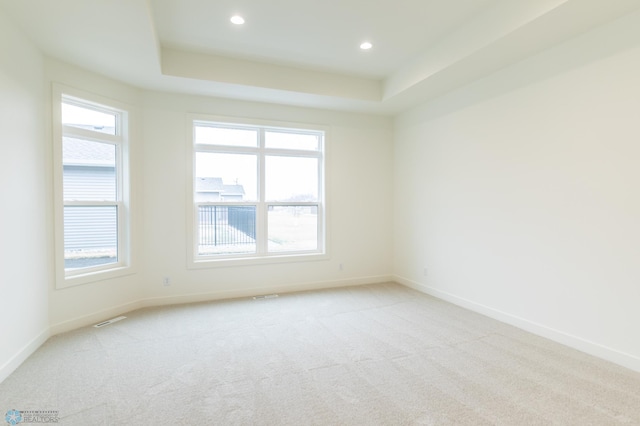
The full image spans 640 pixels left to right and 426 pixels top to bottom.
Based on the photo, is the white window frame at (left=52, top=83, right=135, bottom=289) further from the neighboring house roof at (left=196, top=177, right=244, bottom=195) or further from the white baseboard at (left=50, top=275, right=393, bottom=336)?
the neighboring house roof at (left=196, top=177, right=244, bottom=195)

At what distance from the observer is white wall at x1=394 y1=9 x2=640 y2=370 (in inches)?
101

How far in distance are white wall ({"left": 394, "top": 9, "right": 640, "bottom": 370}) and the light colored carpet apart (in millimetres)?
394

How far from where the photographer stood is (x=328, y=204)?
501cm

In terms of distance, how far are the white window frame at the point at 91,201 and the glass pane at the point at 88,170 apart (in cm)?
6

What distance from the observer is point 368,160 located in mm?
5258

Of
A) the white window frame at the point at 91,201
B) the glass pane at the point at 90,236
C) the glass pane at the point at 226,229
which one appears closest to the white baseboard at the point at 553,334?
the glass pane at the point at 226,229

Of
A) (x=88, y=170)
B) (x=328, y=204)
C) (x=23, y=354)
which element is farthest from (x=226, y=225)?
(x=23, y=354)

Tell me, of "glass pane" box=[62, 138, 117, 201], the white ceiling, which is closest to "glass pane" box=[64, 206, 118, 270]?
"glass pane" box=[62, 138, 117, 201]

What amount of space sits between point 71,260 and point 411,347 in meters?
3.59

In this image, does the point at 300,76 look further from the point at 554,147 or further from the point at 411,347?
the point at 411,347

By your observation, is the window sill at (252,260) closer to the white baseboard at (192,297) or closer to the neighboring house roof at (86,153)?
the white baseboard at (192,297)

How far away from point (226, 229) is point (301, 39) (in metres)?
2.67

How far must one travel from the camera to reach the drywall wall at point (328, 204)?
13.5 feet

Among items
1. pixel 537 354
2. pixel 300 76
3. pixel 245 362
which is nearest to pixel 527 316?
pixel 537 354
